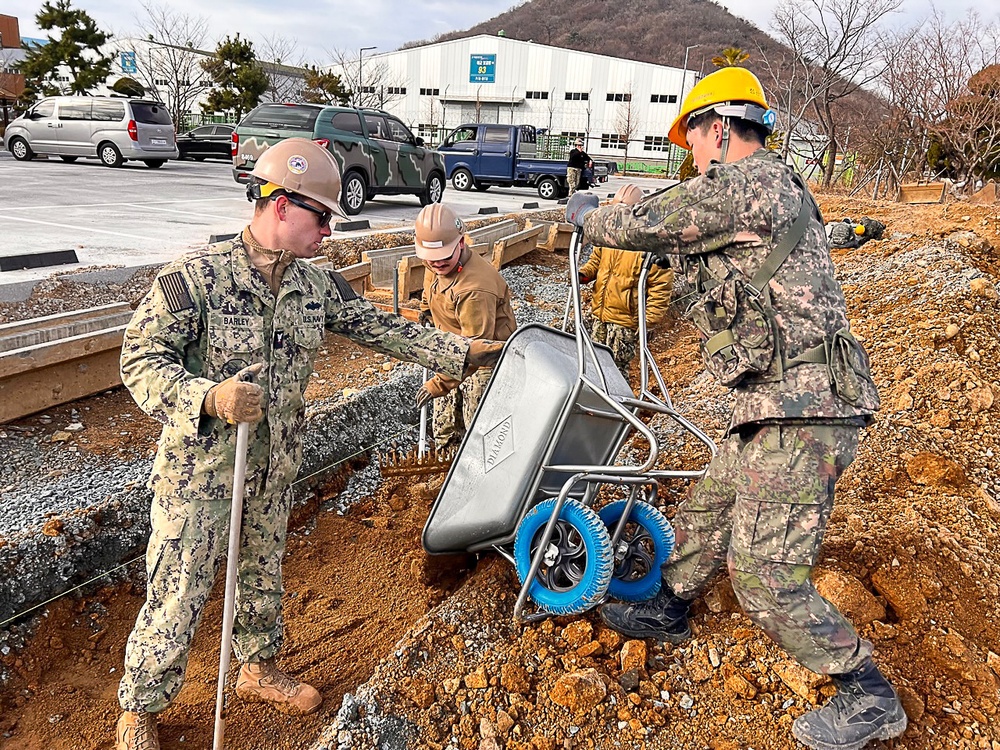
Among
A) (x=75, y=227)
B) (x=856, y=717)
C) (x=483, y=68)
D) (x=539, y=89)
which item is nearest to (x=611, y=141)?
(x=539, y=89)

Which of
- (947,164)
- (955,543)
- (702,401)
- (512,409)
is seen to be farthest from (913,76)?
(512,409)

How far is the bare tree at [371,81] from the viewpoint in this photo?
40719 mm

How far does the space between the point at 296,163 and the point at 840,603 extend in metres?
2.42

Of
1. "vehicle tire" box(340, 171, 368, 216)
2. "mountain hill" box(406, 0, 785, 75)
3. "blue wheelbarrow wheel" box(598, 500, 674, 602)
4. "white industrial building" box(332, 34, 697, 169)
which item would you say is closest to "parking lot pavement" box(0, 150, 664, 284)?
"vehicle tire" box(340, 171, 368, 216)

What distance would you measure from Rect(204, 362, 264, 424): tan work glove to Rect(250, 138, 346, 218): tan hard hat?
21.8 inches

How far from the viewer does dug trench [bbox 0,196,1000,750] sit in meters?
2.20

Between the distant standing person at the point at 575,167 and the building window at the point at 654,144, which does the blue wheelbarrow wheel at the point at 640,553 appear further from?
the building window at the point at 654,144

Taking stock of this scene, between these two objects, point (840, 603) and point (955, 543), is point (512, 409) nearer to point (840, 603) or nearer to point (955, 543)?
point (840, 603)

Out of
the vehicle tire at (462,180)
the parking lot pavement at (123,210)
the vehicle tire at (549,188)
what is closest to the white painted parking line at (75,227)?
the parking lot pavement at (123,210)

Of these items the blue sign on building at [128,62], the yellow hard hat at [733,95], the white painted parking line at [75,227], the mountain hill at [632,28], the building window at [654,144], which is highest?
the mountain hill at [632,28]

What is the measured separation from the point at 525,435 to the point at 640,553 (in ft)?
2.30

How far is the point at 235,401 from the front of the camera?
1.74 meters

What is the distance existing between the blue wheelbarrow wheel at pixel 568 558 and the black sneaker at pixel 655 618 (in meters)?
0.18

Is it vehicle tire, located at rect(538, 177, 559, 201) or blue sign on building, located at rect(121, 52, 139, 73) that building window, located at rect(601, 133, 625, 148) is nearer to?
blue sign on building, located at rect(121, 52, 139, 73)
